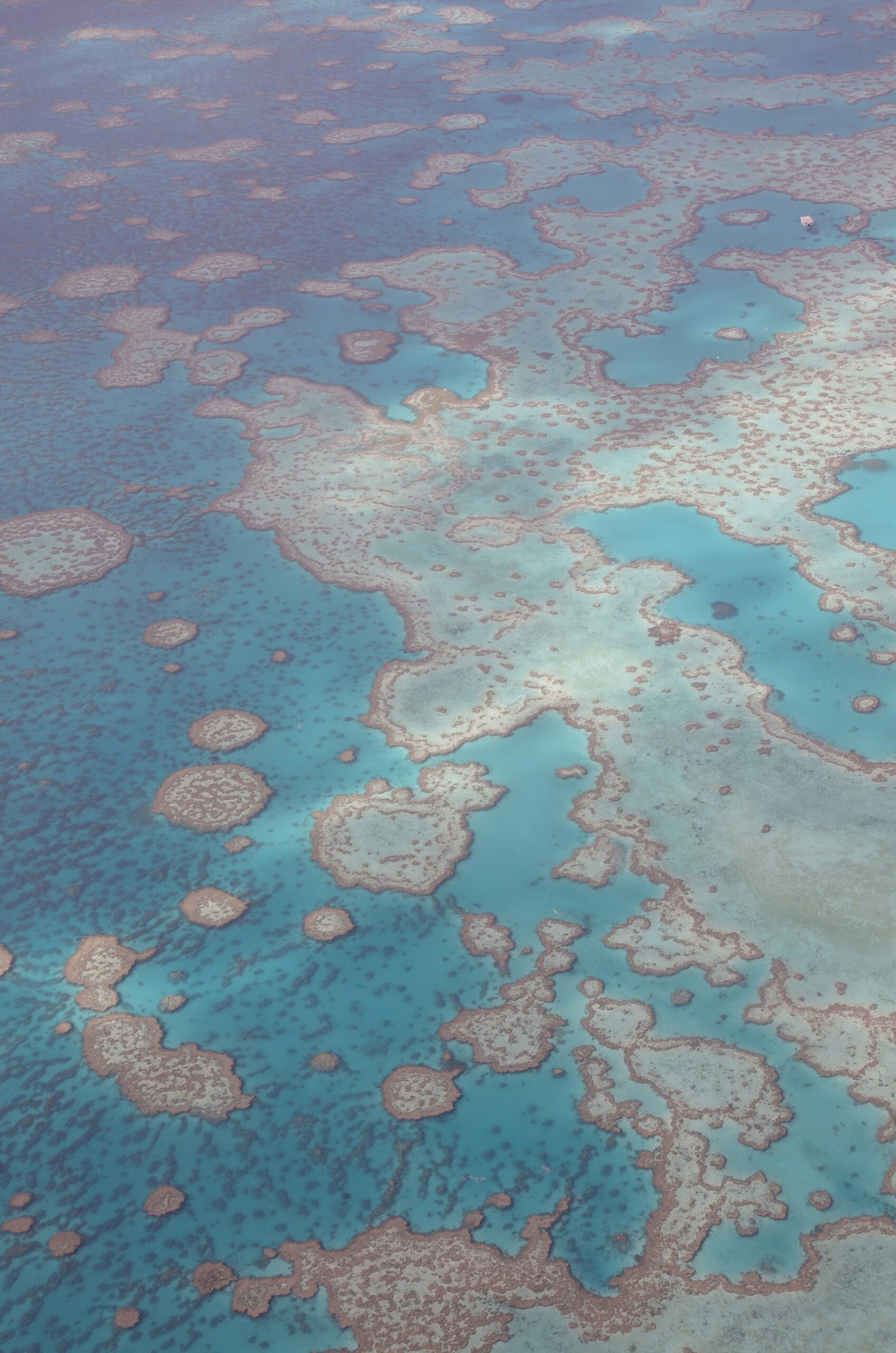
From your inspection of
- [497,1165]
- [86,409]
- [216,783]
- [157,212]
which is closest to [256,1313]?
[497,1165]

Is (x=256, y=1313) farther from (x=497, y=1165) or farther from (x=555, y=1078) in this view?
(x=555, y=1078)

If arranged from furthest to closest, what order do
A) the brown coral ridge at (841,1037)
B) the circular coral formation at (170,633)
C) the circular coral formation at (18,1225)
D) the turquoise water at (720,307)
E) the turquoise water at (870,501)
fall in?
the turquoise water at (720,307), the turquoise water at (870,501), the circular coral formation at (170,633), the brown coral ridge at (841,1037), the circular coral formation at (18,1225)

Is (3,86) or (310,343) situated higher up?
(3,86)

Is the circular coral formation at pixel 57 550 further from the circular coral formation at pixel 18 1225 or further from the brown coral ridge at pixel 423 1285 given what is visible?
the brown coral ridge at pixel 423 1285

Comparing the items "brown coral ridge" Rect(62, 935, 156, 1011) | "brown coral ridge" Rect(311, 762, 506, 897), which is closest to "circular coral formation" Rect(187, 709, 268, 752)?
"brown coral ridge" Rect(311, 762, 506, 897)

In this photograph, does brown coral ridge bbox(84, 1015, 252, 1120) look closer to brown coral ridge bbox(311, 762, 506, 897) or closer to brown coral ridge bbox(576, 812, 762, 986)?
brown coral ridge bbox(311, 762, 506, 897)

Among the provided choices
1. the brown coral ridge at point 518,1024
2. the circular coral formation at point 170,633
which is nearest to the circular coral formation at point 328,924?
the brown coral ridge at point 518,1024
